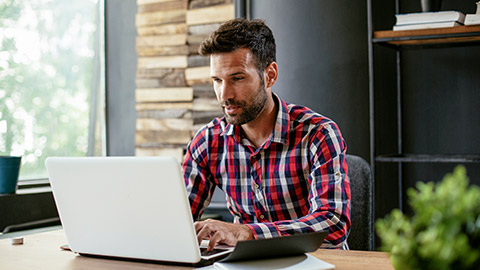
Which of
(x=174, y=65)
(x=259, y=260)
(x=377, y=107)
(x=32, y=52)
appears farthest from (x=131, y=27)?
(x=259, y=260)

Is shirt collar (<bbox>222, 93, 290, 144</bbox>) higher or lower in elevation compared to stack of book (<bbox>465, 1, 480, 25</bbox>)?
lower

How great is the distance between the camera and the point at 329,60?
2.71 meters

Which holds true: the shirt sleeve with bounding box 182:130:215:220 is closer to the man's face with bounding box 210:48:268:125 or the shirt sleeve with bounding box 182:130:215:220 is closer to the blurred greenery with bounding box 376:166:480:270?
the man's face with bounding box 210:48:268:125

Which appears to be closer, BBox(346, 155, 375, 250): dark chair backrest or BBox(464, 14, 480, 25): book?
BBox(346, 155, 375, 250): dark chair backrest

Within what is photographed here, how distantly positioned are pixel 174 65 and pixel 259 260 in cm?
212

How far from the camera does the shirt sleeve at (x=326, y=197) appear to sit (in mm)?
1527

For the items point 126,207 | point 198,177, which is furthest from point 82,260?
point 198,177

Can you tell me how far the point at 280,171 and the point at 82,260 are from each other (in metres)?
0.70

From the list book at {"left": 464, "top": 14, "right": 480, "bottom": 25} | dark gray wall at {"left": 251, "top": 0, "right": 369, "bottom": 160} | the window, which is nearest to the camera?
book at {"left": 464, "top": 14, "right": 480, "bottom": 25}

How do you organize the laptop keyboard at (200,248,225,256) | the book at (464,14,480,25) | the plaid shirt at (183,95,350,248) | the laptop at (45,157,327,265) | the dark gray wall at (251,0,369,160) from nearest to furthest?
1. the laptop at (45,157,327,265)
2. the laptop keyboard at (200,248,225,256)
3. the plaid shirt at (183,95,350,248)
4. the book at (464,14,480,25)
5. the dark gray wall at (251,0,369,160)

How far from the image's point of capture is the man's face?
187 cm

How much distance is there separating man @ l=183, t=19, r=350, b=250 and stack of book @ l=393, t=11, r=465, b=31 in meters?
Result: 0.77

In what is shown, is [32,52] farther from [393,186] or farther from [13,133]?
[393,186]

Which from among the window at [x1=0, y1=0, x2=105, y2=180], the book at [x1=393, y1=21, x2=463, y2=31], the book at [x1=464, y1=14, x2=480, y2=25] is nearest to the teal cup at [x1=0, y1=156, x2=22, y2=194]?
the window at [x1=0, y1=0, x2=105, y2=180]
